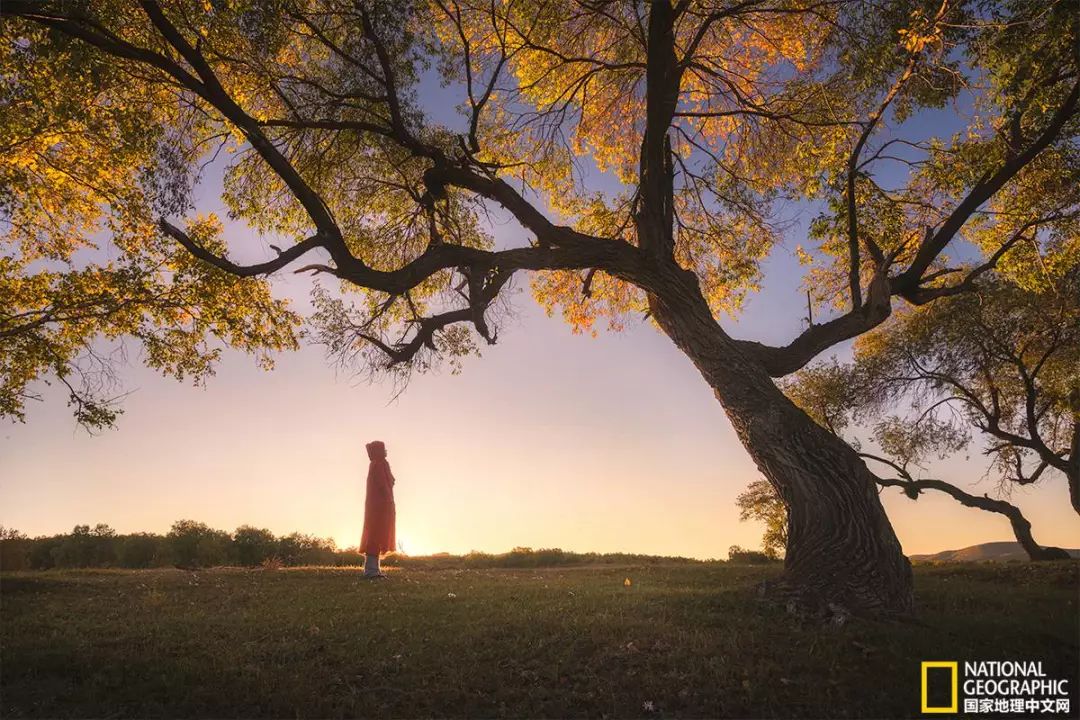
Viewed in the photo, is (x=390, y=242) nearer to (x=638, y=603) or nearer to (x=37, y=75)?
(x=37, y=75)

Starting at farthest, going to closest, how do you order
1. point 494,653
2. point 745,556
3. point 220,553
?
point 745,556 → point 220,553 → point 494,653

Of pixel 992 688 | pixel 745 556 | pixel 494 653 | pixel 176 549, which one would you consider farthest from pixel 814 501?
pixel 176 549

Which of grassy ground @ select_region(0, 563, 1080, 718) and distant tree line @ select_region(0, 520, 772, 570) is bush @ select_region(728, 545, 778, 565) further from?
grassy ground @ select_region(0, 563, 1080, 718)

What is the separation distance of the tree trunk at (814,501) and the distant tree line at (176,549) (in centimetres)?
1733

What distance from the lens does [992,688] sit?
6879 millimetres

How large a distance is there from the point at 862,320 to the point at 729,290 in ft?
17.8

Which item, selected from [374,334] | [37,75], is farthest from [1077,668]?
[37,75]

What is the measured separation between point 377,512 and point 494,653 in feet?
30.2

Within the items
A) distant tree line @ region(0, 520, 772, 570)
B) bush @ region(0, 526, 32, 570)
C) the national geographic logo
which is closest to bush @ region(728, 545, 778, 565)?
distant tree line @ region(0, 520, 772, 570)

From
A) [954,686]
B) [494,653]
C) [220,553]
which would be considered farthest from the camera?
[220,553]

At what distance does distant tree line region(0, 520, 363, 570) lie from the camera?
872 inches

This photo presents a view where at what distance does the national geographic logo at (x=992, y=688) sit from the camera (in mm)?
6488

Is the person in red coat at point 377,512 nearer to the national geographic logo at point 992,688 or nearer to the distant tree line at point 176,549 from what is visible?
the distant tree line at point 176,549

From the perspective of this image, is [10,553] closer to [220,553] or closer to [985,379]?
[220,553]
